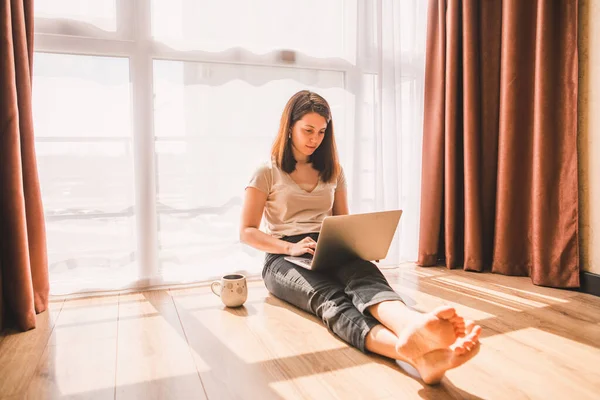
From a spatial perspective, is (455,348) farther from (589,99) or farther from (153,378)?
(589,99)

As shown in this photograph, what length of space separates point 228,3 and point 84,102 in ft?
2.54

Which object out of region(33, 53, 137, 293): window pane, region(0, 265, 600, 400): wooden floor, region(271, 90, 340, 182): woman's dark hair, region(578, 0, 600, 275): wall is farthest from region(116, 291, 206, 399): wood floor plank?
region(578, 0, 600, 275): wall

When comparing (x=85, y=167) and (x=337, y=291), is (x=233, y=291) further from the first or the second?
(x=85, y=167)

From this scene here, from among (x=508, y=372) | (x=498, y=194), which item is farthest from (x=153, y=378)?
(x=498, y=194)

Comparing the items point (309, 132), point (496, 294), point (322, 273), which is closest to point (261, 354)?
point (322, 273)

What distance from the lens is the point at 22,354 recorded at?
1.30 m

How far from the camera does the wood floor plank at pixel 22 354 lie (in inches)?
43.8

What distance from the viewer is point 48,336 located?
1445 millimetres

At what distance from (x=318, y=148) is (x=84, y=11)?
1123 mm

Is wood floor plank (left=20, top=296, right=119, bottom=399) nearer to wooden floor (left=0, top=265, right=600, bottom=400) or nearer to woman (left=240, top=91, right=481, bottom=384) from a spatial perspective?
wooden floor (left=0, top=265, right=600, bottom=400)

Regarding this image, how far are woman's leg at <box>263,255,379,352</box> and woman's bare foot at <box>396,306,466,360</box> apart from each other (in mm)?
230

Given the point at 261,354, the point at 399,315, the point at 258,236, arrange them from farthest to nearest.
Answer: the point at 258,236 < the point at 261,354 < the point at 399,315

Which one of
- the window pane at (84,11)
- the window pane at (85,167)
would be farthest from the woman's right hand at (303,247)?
the window pane at (84,11)

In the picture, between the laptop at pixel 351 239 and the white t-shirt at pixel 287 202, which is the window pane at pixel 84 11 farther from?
the laptop at pixel 351 239
